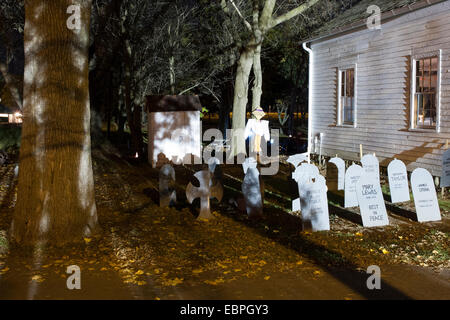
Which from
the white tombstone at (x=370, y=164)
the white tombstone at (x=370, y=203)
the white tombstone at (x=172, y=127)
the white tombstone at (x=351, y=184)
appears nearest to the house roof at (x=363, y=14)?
the white tombstone at (x=370, y=164)

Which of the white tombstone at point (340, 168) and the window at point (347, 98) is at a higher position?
the window at point (347, 98)

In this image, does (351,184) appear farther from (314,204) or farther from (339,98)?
(339,98)

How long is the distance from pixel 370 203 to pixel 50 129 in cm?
523

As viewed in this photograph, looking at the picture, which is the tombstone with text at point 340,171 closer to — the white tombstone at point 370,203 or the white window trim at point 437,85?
the white tombstone at point 370,203

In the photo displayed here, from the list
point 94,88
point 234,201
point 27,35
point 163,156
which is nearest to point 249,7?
point 94,88

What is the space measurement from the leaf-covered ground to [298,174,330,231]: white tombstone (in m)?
0.20

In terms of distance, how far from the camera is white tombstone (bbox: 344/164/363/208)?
36.1ft

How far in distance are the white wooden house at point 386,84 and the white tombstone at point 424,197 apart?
401cm

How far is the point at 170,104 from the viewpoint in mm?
19594

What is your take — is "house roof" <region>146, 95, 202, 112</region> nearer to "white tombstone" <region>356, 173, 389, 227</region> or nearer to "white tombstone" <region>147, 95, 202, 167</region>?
"white tombstone" <region>147, 95, 202, 167</region>

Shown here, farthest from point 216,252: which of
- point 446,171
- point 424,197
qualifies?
point 446,171

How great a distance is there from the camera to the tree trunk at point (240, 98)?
830 inches

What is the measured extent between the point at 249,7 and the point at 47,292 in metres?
24.1
